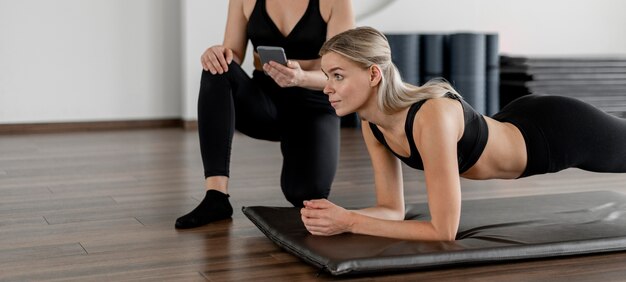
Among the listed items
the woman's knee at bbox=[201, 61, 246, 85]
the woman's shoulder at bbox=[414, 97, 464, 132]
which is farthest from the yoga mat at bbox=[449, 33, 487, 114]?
the woman's shoulder at bbox=[414, 97, 464, 132]

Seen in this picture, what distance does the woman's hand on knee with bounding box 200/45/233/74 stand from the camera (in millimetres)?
3074

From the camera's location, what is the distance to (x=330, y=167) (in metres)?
3.32

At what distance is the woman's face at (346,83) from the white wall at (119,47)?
12.6 ft

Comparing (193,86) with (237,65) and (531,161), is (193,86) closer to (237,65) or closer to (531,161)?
(237,65)

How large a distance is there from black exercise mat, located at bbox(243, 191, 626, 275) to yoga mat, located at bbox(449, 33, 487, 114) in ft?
10.0

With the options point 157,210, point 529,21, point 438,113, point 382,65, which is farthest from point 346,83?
point 529,21

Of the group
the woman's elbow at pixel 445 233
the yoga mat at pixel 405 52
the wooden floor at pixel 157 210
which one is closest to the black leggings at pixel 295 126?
the wooden floor at pixel 157 210

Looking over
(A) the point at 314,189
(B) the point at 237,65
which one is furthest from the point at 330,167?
(B) the point at 237,65

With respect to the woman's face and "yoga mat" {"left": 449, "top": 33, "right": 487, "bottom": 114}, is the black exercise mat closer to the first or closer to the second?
the woman's face

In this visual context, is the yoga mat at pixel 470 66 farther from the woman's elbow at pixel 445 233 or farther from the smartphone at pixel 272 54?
the woman's elbow at pixel 445 233

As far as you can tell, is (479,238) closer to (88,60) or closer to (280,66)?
(280,66)

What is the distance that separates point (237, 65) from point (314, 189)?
0.54 metres

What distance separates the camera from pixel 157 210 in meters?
3.38

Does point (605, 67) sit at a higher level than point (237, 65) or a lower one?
lower
